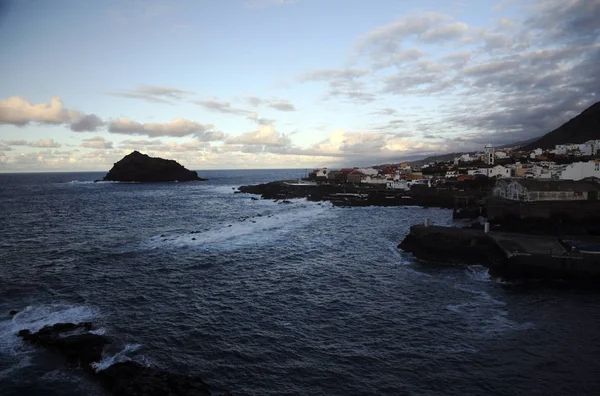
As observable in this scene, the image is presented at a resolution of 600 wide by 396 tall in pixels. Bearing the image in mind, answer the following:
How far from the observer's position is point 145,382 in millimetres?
14953

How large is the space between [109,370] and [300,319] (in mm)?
10781

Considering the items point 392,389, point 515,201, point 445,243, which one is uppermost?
point 515,201

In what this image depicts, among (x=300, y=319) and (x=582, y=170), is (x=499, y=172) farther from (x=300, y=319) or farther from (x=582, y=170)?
(x=300, y=319)

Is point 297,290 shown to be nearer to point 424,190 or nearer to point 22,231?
point 22,231

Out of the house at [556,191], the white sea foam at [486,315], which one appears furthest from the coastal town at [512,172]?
the white sea foam at [486,315]

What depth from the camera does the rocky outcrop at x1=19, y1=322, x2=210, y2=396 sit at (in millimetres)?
14611

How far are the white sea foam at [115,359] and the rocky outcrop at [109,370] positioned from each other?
243 mm

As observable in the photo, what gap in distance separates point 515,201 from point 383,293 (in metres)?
32.2

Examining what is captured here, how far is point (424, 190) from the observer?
91750 mm

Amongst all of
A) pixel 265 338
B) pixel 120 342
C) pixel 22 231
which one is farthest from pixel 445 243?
pixel 22 231

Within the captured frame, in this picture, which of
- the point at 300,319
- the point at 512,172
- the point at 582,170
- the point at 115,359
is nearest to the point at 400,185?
the point at 512,172

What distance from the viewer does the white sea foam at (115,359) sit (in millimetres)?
16953

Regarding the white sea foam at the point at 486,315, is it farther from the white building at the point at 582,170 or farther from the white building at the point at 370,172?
the white building at the point at 370,172

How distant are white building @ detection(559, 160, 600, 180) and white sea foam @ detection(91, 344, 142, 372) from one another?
7534 centimetres
